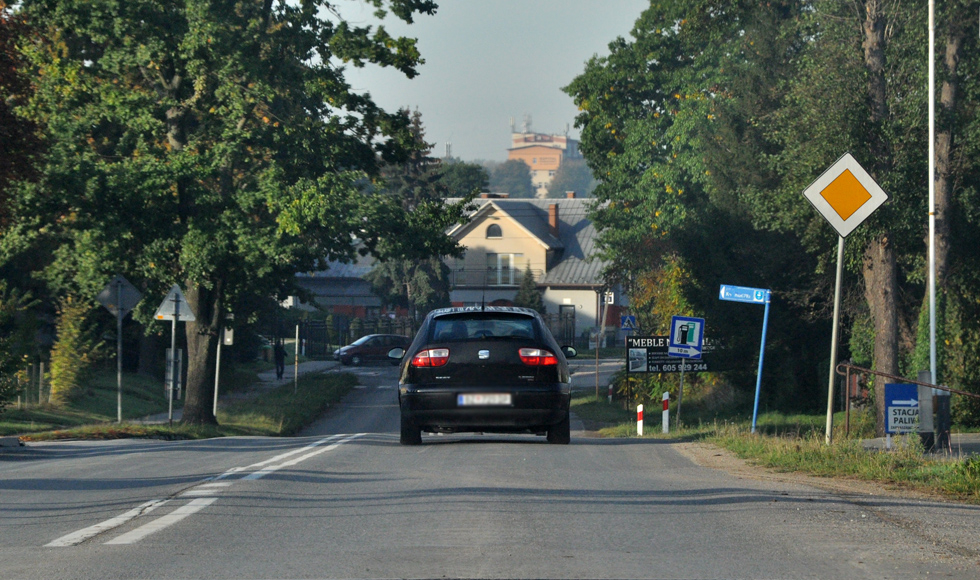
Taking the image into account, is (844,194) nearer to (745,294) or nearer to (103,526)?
(103,526)

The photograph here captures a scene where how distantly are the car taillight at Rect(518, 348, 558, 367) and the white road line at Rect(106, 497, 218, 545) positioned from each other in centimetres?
524

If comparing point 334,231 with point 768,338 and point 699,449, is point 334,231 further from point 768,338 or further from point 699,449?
point 768,338

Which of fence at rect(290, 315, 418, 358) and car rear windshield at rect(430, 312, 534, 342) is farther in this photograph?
fence at rect(290, 315, 418, 358)

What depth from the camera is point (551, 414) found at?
13.1 m

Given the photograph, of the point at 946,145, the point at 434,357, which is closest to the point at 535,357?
the point at 434,357

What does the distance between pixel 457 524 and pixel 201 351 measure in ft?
63.5

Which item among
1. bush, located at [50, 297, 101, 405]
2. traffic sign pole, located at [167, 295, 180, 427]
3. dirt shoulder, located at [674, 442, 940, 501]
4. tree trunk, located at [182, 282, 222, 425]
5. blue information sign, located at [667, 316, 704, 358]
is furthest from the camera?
bush, located at [50, 297, 101, 405]

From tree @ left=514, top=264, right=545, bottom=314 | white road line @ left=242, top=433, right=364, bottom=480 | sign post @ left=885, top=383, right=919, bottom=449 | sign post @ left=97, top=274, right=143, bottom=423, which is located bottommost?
white road line @ left=242, top=433, right=364, bottom=480

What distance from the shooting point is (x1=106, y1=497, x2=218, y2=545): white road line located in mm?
6656

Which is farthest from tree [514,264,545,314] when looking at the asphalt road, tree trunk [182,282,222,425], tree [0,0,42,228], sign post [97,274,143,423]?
the asphalt road

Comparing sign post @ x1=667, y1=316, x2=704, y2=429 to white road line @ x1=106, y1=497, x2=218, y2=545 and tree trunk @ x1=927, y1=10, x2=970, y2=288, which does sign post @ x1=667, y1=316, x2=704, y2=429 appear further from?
white road line @ x1=106, y1=497, x2=218, y2=545

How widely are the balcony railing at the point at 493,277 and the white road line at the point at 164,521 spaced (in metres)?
73.5

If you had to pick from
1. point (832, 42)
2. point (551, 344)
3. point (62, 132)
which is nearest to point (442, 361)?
point (551, 344)

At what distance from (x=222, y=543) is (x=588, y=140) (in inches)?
1646
